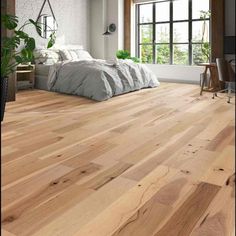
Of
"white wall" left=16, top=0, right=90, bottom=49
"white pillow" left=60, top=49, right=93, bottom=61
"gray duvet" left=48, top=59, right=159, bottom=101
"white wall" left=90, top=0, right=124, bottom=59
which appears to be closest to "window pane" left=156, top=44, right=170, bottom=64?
"gray duvet" left=48, top=59, right=159, bottom=101

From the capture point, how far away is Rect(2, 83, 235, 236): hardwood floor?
2.92ft

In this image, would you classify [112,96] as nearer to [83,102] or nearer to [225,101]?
[83,102]

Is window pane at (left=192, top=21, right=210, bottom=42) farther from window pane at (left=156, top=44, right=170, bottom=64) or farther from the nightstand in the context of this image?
the nightstand

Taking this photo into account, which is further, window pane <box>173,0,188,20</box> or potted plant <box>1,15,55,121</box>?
potted plant <box>1,15,55,121</box>

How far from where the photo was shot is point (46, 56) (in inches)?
181

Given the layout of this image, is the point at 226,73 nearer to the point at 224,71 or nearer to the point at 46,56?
the point at 224,71

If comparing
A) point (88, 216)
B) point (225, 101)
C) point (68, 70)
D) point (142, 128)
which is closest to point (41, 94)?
point (68, 70)

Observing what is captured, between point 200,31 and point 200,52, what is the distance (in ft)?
0.08

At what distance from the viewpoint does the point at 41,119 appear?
251 centimetres

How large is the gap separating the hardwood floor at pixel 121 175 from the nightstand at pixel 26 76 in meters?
2.03

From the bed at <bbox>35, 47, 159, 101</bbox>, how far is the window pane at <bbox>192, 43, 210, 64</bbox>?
3130mm

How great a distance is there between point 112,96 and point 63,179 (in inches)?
97.9

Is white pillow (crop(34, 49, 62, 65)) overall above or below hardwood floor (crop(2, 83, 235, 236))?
above

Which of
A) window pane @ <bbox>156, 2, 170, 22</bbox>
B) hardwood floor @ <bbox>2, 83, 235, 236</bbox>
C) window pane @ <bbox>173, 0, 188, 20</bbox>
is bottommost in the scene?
hardwood floor @ <bbox>2, 83, 235, 236</bbox>
